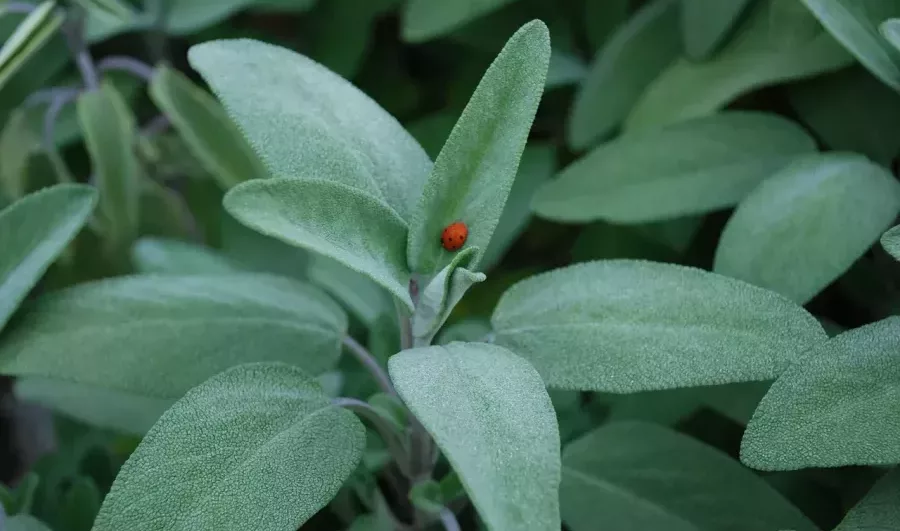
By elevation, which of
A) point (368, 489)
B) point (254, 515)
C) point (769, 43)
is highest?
point (769, 43)

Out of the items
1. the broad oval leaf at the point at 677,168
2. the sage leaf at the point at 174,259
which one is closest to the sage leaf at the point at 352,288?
the sage leaf at the point at 174,259

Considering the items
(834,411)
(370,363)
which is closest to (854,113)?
(834,411)

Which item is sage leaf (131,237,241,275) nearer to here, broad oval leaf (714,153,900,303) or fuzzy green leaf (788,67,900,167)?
broad oval leaf (714,153,900,303)

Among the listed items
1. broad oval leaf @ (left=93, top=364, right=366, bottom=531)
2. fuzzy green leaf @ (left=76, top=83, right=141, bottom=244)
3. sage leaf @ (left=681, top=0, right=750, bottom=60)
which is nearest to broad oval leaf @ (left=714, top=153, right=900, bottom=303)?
sage leaf @ (left=681, top=0, right=750, bottom=60)

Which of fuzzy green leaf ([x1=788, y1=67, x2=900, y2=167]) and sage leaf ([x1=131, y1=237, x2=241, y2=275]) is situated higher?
fuzzy green leaf ([x1=788, y1=67, x2=900, y2=167])

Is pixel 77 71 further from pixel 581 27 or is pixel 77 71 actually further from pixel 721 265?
pixel 721 265

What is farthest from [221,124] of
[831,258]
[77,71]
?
[831,258]
